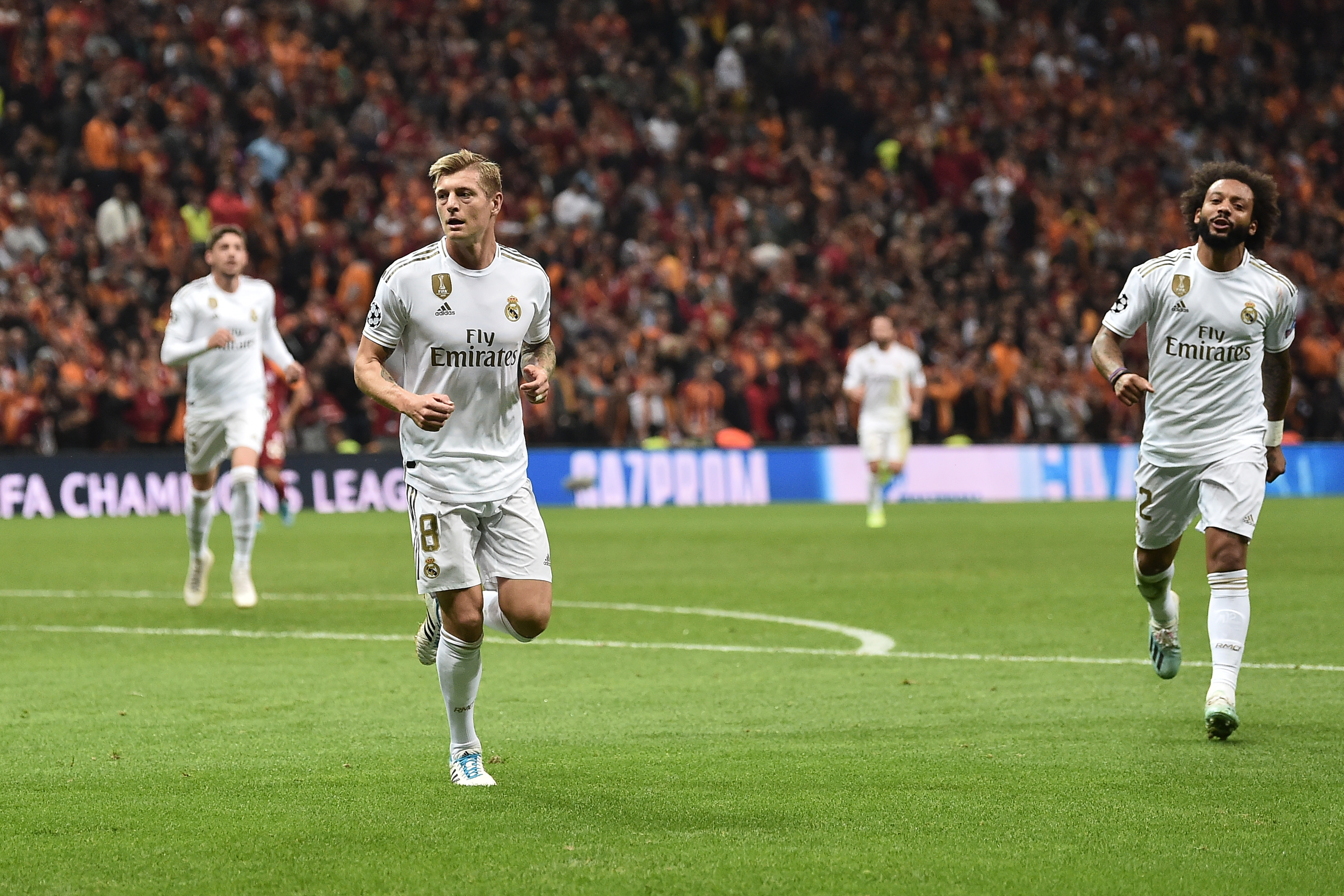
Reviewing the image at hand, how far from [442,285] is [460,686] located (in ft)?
4.75

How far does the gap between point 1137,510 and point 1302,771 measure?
84.5 inches

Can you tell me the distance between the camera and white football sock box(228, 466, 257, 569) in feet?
42.3

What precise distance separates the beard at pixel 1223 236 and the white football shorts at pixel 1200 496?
3.03 ft

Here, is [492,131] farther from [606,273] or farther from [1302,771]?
[1302,771]

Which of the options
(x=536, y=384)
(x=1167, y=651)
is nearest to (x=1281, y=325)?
(x=1167, y=651)

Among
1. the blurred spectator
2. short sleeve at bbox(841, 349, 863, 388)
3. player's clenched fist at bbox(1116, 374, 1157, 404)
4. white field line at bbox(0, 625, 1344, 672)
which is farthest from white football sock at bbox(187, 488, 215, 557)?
the blurred spectator

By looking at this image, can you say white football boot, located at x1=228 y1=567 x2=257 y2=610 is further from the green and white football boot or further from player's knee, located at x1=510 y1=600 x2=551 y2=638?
the green and white football boot

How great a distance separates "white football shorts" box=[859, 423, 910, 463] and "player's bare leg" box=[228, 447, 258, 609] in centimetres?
1121

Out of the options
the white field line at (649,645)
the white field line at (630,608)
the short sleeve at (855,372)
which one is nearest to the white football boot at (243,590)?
the white field line at (630,608)

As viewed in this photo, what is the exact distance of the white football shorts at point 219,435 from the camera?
1306 centimetres

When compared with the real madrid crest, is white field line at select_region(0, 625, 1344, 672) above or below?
below

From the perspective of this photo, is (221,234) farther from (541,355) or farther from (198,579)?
(541,355)

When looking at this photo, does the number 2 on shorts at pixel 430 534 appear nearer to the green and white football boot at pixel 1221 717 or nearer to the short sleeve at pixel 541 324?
the short sleeve at pixel 541 324

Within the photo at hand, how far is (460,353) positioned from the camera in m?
6.50
